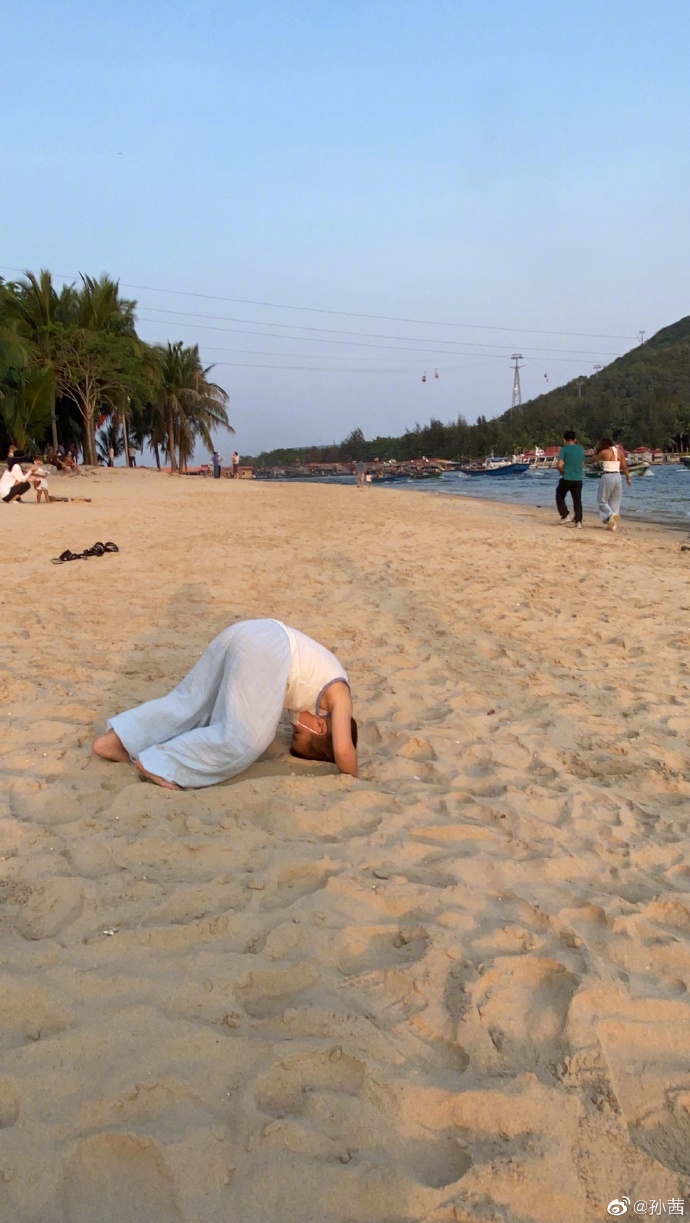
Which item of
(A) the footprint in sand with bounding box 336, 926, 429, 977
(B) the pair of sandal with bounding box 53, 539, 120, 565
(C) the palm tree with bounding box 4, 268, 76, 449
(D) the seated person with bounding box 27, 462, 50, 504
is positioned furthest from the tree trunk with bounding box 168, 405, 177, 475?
(A) the footprint in sand with bounding box 336, 926, 429, 977

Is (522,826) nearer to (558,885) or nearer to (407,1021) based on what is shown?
(558,885)

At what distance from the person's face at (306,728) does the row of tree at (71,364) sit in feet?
77.9

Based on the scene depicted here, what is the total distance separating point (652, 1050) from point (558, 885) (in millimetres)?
704

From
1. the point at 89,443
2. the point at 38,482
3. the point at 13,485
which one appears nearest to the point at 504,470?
the point at 89,443

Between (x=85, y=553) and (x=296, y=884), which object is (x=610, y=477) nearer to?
(x=85, y=553)

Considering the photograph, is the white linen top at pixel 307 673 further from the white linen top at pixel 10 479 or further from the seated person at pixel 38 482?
the seated person at pixel 38 482

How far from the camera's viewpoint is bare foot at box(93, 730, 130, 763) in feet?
10.7

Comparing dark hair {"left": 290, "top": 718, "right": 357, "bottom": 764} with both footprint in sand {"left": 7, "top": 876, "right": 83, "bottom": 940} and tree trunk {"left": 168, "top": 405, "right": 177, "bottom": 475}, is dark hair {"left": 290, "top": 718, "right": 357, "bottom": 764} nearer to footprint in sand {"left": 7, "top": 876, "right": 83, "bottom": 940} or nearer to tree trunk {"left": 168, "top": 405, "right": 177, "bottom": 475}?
footprint in sand {"left": 7, "top": 876, "right": 83, "bottom": 940}

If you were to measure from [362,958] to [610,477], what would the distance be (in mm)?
11892

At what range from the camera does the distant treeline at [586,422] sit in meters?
89.2

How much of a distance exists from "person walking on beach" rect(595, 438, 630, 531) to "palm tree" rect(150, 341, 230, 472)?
97.5ft

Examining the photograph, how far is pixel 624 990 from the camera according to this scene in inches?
80.5

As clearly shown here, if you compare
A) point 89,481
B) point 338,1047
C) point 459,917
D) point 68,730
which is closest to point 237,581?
point 68,730

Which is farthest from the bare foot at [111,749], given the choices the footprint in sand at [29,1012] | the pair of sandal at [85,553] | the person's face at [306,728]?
the pair of sandal at [85,553]
